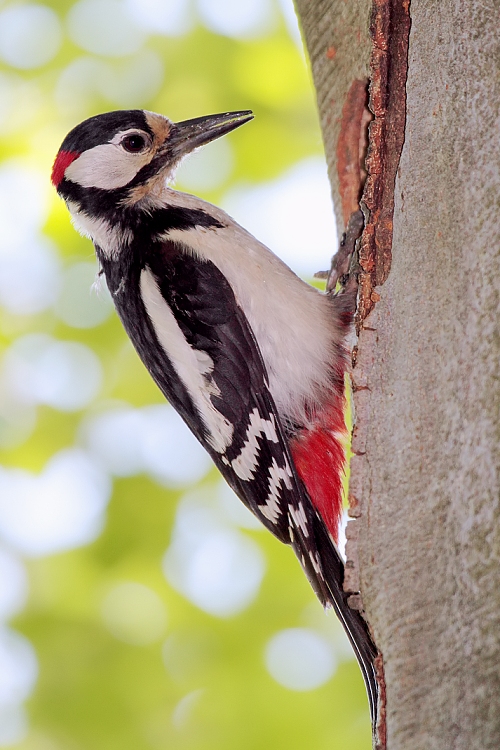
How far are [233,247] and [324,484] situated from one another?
0.73 metres

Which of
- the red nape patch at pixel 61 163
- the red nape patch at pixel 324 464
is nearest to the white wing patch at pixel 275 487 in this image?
the red nape patch at pixel 324 464

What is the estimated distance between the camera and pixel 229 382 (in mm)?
2350

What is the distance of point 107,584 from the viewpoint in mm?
3541

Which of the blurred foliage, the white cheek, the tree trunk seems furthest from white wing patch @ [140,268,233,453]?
the blurred foliage

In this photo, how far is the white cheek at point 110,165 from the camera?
269 cm

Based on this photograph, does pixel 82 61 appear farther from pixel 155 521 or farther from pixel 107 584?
pixel 107 584

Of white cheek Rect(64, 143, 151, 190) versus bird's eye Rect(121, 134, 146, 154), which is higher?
bird's eye Rect(121, 134, 146, 154)

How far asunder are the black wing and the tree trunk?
65 cm

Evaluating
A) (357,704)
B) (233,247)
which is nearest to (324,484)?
(233,247)

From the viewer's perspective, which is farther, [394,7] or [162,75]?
[162,75]

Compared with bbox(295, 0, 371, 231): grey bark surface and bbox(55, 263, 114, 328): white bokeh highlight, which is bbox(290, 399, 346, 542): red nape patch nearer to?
bbox(295, 0, 371, 231): grey bark surface

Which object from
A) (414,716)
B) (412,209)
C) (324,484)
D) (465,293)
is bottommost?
(414,716)

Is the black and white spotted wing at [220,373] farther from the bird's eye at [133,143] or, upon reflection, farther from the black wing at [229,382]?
the bird's eye at [133,143]

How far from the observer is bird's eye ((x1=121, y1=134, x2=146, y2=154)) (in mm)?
2711
